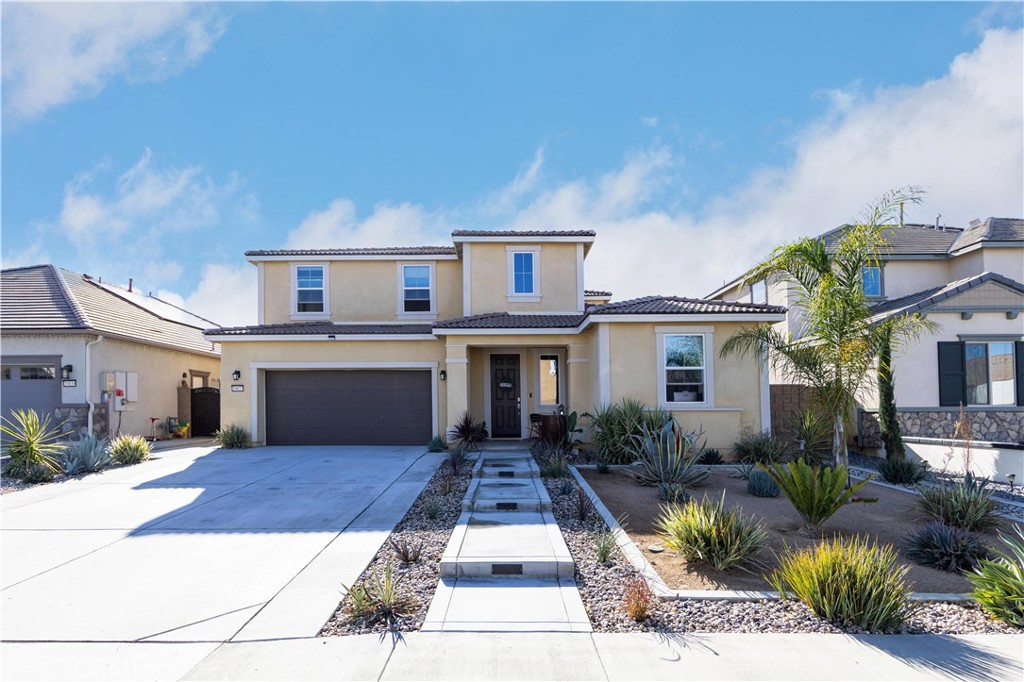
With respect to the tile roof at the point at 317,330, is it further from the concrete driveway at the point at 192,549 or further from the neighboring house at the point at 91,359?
the concrete driveway at the point at 192,549

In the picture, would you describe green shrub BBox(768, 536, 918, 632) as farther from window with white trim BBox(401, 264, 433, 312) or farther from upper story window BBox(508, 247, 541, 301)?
window with white trim BBox(401, 264, 433, 312)

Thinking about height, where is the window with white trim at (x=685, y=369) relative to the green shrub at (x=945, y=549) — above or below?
above

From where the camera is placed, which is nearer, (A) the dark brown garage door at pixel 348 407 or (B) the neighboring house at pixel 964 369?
(B) the neighboring house at pixel 964 369

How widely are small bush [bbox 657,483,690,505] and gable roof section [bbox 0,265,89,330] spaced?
1628 cm

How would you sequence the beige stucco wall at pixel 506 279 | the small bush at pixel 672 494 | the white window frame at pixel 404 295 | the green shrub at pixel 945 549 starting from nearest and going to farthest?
the green shrub at pixel 945 549 → the small bush at pixel 672 494 → the beige stucco wall at pixel 506 279 → the white window frame at pixel 404 295

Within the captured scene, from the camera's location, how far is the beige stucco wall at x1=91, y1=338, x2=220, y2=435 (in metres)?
16.8

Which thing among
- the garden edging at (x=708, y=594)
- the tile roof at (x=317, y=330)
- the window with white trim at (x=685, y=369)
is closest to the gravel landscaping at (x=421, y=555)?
the garden edging at (x=708, y=594)

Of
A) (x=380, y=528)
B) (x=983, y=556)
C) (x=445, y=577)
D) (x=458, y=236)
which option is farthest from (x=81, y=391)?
(x=983, y=556)

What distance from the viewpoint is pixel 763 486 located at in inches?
360

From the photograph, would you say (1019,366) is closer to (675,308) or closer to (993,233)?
(993,233)

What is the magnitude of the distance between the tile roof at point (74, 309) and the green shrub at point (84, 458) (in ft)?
16.0

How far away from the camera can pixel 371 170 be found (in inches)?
658

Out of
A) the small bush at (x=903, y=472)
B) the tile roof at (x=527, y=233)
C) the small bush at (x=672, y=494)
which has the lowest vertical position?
the small bush at (x=903, y=472)

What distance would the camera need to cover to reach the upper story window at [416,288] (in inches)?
717
